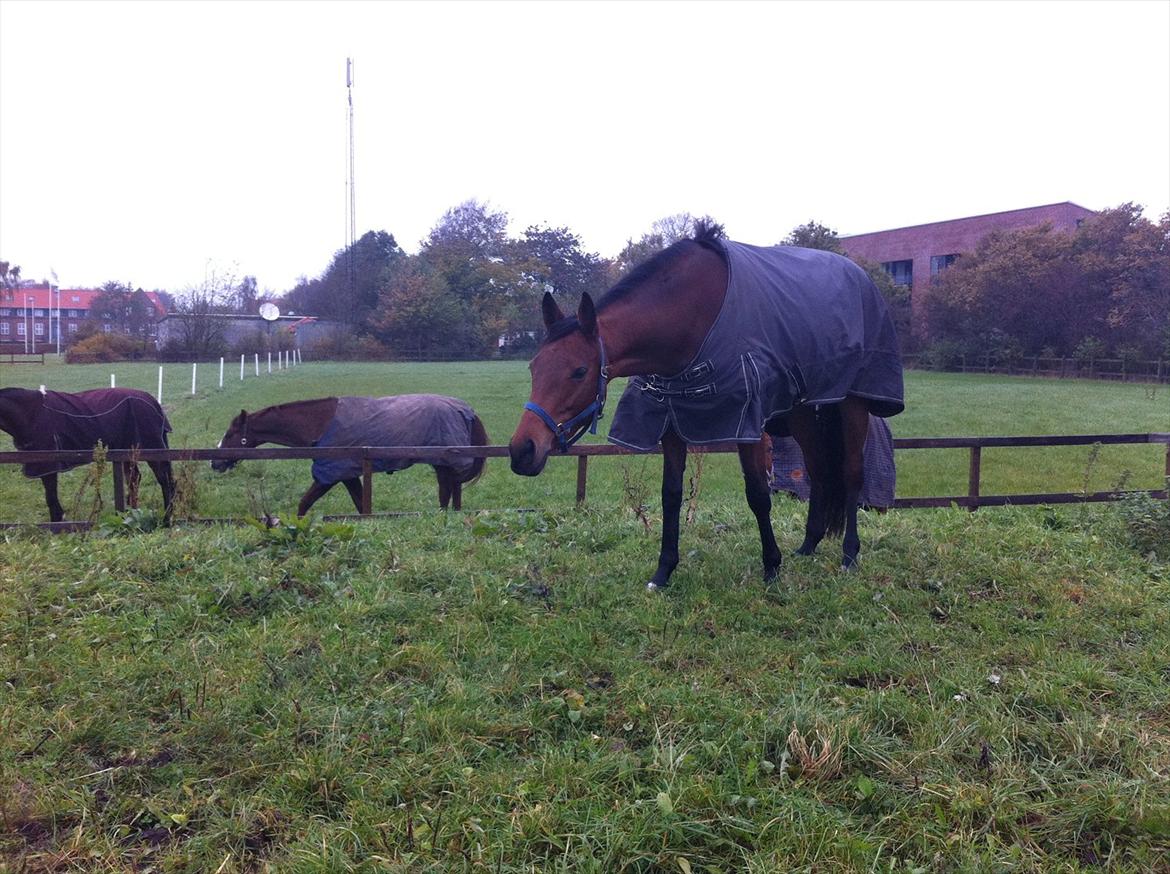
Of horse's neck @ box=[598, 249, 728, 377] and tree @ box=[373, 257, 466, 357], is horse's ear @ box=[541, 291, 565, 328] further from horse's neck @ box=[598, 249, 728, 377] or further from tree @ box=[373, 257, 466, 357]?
tree @ box=[373, 257, 466, 357]

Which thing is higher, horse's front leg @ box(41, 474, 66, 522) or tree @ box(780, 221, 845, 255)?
tree @ box(780, 221, 845, 255)

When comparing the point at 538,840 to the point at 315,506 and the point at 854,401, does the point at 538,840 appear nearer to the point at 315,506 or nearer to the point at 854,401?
the point at 854,401

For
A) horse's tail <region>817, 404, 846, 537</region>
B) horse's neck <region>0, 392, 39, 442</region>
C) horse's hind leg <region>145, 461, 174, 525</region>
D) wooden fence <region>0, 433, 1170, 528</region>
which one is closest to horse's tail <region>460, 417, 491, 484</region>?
wooden fence <region>0, 433, 1170, 528</region>

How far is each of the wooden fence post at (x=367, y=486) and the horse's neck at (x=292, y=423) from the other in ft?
6.36

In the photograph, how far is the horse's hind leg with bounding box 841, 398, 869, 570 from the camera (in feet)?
16.5

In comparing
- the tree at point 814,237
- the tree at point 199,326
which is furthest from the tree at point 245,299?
the tree at point 814,237

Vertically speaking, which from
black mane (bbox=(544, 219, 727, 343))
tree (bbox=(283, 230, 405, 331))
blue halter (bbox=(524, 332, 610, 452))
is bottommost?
blue halter (bbox=(524, 332, 610, 452))

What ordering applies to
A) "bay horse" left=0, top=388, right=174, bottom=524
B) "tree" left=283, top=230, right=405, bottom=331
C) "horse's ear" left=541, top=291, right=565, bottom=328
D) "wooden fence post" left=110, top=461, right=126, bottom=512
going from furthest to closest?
"tree" left=283, top=230, right=405, bottom=331
"bay horse" left=0, top=388, right=174, bottom=524
"wooden fence post" left=110, top=461, right=126, bottom=512
"horse's ear" left=541, top=291, right=565, bottom=328

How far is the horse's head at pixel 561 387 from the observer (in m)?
3.77

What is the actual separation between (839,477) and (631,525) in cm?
163

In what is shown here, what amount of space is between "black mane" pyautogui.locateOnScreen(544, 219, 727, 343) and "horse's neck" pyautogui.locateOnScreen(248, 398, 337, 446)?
5.72 m

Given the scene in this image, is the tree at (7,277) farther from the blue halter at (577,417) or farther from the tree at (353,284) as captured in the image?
the blue halter at (577,417)

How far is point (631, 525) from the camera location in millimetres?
6109

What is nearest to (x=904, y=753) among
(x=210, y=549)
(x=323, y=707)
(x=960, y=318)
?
(x=323, y=707)
